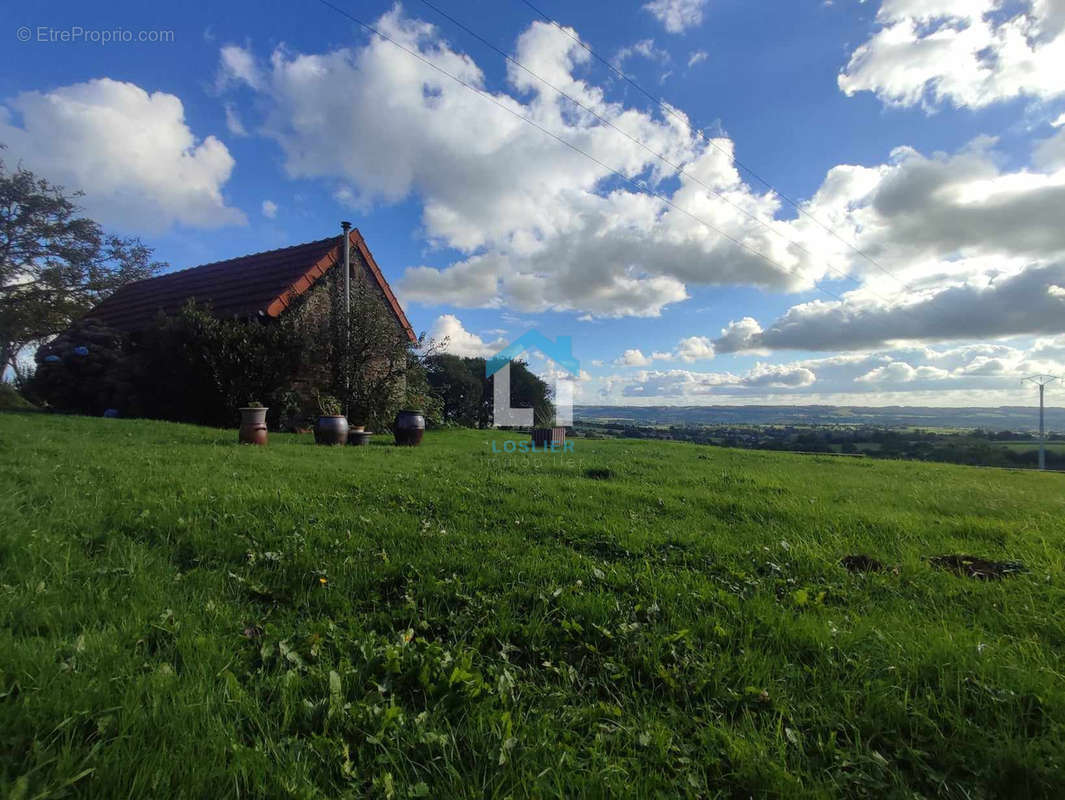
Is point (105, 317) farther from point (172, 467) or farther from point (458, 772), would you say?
point (458, 772)

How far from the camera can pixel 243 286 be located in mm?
16188

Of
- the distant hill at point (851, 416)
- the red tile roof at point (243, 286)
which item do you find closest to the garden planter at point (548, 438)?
the red tile roof at point (243, 286)

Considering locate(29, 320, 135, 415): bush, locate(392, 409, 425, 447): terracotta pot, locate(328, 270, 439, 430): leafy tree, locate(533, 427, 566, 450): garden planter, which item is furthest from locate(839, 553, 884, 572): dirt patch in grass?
locate(29, 320, 135, 415): bush

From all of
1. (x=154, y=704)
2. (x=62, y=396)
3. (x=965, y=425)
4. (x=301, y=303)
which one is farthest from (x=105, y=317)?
(x=965, y=425)

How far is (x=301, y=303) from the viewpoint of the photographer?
14930 mm

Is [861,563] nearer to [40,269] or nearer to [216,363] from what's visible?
[216,363]

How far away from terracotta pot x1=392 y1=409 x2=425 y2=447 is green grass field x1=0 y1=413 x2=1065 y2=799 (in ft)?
24.4

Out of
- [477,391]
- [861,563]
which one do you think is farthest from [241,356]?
[477,391]

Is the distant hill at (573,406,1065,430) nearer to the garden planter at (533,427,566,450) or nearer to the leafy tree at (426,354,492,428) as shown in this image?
the leafy tree at (426,354,492,428)

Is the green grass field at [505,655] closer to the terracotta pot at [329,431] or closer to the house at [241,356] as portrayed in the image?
the terracotta pot at [329,431]

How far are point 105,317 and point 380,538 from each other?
23724 millimetres

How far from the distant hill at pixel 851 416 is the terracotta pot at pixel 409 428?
1190 inches

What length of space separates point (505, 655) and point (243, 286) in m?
18.1

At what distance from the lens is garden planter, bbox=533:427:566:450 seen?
13.7 metres
